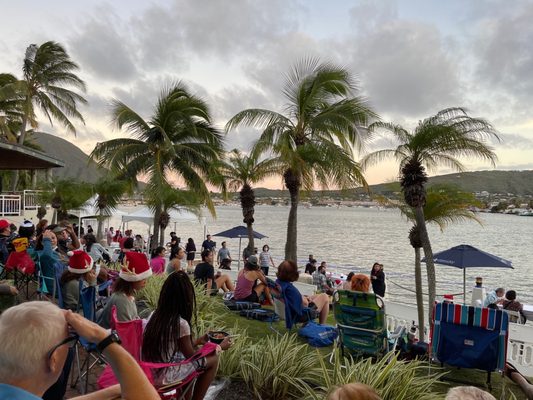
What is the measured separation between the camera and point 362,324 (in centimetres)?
627

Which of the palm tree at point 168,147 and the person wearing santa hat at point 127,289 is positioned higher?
the palm tree at point 168,147

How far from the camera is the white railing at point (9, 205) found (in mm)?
21562

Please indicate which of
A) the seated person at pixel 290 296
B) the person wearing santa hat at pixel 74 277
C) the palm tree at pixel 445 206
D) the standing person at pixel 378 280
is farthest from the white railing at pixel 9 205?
the seated person at pixel 290 296

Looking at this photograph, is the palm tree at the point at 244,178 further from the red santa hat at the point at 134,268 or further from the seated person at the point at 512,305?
the red santa hat at the point at 134,268

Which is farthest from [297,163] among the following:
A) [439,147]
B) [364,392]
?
[364,392]

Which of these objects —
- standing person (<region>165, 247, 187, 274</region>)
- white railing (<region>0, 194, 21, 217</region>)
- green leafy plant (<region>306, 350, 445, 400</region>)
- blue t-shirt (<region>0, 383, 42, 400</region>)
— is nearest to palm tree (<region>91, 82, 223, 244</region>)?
white railing (<region>0, 194, 21, 217</region>)

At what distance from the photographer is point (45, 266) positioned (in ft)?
24.5

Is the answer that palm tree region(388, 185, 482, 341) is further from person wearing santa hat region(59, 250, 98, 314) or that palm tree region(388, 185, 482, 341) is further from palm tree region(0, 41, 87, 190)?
palm tree region(0, 41, 87, 190)

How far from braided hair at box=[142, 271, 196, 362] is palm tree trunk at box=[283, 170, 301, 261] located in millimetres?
11537

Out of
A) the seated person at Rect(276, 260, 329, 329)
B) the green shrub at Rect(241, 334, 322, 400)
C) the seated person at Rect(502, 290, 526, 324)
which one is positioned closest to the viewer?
the green shrub at Rect(241, 334, 322, 400)

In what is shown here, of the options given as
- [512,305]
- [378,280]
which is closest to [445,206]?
[512,305]

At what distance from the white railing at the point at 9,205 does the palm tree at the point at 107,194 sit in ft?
12.2

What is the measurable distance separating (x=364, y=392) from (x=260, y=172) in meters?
16.4

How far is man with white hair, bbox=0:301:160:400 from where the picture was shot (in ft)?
5.46
